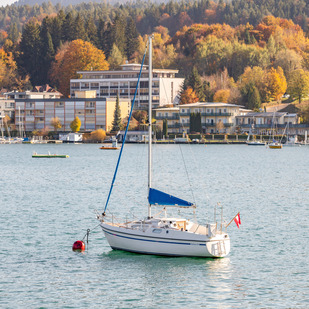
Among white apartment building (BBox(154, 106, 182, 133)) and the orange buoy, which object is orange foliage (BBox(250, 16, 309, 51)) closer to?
white apartment building (BBox(154, 106, 182, 133))

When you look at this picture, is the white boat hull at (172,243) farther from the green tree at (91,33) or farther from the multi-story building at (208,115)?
the green tree at (91,33)

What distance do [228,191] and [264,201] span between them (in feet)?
21.8

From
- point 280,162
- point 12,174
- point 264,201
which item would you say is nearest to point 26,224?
point 264,201

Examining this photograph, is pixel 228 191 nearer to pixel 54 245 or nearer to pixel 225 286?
pixel 54 245

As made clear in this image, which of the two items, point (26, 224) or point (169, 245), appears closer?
point (169, 245)

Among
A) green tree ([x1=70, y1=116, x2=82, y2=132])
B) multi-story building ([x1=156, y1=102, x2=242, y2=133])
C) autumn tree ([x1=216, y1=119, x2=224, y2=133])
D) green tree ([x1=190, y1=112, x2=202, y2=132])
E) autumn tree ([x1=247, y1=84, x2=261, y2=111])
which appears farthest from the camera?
autumn tree ([x1=247, y1=84, x2=261, y2=111])

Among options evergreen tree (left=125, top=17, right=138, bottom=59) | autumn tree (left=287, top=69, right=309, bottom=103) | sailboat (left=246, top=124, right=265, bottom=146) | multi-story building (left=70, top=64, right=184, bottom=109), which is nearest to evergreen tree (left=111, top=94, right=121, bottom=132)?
multi-story building (left=70, top=64, right=184, bottom=109)

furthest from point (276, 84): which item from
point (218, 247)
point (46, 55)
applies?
point (218, 247)

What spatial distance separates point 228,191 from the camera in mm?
52344

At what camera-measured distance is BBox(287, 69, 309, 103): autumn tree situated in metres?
152

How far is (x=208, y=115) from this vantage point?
465 feet

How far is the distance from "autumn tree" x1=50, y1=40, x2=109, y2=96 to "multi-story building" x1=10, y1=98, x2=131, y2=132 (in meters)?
21.4

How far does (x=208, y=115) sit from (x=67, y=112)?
103ft

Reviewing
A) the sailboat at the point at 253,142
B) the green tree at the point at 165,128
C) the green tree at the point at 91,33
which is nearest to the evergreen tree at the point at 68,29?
the green tree at the point at 91,33
